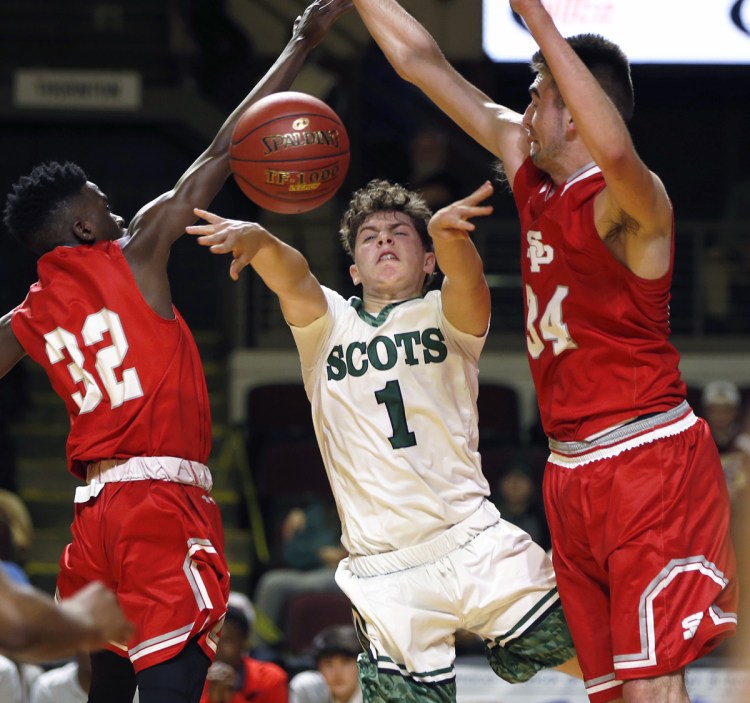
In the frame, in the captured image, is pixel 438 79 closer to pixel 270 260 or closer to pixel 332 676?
pixel 270 260

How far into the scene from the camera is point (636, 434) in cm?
394

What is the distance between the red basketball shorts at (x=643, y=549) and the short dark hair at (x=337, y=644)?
10.4 ft

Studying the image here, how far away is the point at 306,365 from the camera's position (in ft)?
15.5

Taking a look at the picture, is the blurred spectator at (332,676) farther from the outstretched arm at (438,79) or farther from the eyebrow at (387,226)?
the outstretched arm at (438,79)

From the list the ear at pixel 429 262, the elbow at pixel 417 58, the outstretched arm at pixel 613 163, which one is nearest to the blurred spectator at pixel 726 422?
the ear at pixel 429 262

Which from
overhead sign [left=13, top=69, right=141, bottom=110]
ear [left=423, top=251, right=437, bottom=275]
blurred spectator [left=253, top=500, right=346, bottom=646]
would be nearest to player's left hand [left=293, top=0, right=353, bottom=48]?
ear [left=423, top=251, right=437, bottom=275]

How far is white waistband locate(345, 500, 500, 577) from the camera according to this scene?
4414 mm

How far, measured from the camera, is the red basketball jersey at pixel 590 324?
3.90m

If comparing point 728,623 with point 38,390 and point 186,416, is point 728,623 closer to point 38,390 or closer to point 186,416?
point 186,416

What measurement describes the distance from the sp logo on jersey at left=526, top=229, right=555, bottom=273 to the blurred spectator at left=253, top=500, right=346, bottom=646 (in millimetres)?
5159

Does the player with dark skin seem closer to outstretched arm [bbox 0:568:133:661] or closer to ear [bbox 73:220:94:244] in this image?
ear [bbox 73:220:94:244]

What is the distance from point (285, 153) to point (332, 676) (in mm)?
3320

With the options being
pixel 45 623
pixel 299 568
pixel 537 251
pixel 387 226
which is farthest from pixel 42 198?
pixel 299 568

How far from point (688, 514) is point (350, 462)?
1137 millimetres
